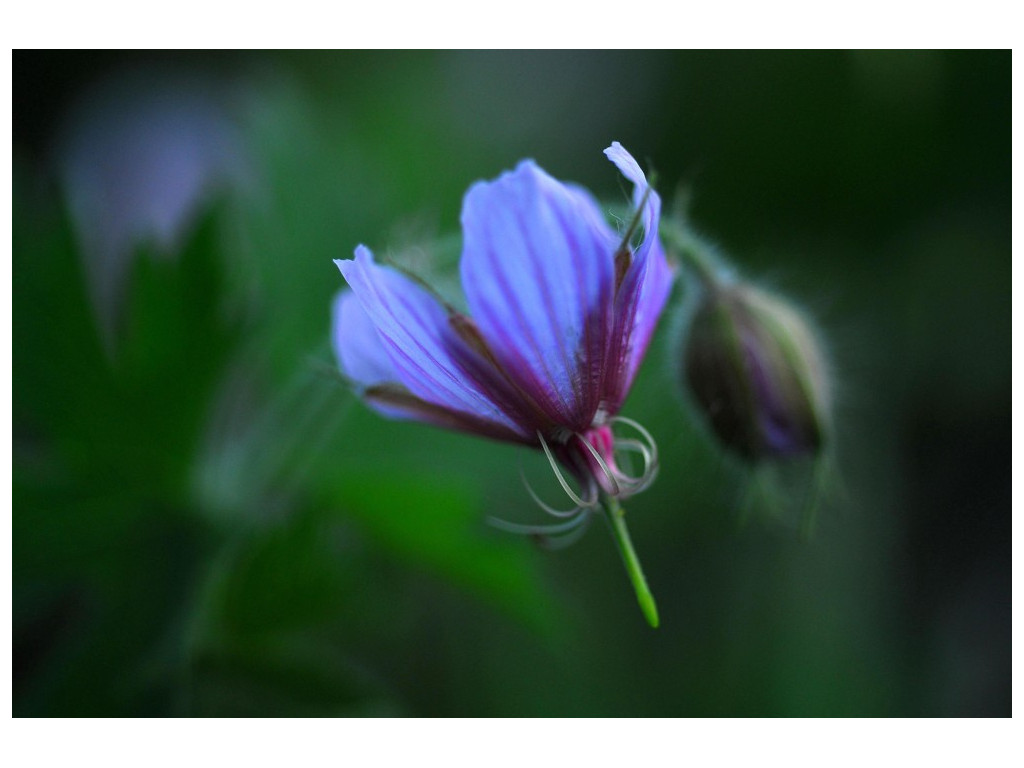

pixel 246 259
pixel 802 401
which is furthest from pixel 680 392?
pixel 246 259

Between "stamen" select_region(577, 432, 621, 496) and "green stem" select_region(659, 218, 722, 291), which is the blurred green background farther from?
"stamen" select_region(577, 432, 621, 496)

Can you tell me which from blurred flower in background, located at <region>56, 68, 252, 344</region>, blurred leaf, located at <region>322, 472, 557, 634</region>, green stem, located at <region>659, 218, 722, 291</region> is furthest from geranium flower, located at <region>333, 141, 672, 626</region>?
blurred flower in background, located at <region>56, 68, 252, 344</region>

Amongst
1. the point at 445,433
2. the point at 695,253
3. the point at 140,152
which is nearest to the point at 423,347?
the point at 695,253

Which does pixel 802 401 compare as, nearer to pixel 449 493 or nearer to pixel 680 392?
pixel 680 392

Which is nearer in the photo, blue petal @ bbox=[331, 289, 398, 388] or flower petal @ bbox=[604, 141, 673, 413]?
flower petal @ bbox=[604, 141, 673, 413]

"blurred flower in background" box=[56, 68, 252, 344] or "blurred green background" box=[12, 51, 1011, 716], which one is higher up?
"blurred flower in background" box=[56, 68, 252, 344]

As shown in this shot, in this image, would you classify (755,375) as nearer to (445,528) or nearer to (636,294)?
(636,294)

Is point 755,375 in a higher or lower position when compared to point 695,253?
lower
